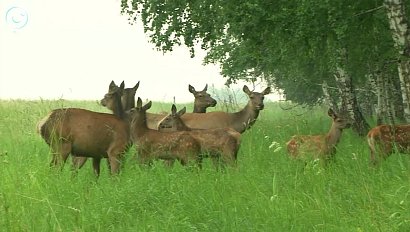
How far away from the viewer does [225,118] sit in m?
12.7

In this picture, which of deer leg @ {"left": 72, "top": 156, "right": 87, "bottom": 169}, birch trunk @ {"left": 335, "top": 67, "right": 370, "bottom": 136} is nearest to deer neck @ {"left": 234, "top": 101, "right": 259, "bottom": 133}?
deer leg @ {"left": 72, "top": 156, "right": 87, "bottom": 169}

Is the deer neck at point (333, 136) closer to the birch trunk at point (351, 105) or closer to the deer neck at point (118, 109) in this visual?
the deer neck at point (118, 109)

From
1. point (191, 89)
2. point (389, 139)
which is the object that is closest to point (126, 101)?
point (191, 89)

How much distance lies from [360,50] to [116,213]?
36.3 feet

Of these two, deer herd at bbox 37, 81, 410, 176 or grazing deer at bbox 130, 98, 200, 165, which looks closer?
deer herd at bbox 37, 81, 410, 176

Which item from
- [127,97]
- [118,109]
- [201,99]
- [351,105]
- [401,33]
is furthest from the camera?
[351,105]

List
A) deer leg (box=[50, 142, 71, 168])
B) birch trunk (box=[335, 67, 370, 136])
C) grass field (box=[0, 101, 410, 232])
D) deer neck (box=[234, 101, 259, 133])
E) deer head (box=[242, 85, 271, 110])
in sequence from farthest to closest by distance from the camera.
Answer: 1. birch trunk (box=[335, 67, 370, 136])
2. deer head (box=[242, 85, 271, 110])
3. deer neck (box=[234, 101, 259, 133])
4. deer leg (box=[50, 142, 71, 168])
5. grass field (box=[0, 101, 410, 232])

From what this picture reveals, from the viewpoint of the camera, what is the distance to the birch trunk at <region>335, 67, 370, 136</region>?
16391mm

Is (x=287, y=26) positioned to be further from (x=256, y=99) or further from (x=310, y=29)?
(x=256, y=99)

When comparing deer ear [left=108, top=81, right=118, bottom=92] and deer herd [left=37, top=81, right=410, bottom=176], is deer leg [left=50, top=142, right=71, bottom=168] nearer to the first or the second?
deer herd [left=37, top=81, right=410, bottom=176]

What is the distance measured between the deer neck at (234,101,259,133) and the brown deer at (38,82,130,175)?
4.26 meters

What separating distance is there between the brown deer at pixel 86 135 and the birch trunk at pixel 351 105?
924cm

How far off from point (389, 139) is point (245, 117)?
4590 mm

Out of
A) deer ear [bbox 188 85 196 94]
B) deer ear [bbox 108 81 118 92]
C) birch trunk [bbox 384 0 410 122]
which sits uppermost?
birch trunk [bbox 384 0 410 122]
